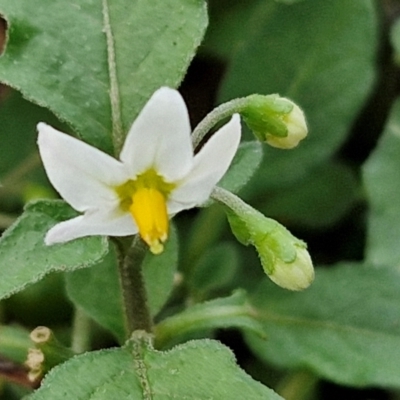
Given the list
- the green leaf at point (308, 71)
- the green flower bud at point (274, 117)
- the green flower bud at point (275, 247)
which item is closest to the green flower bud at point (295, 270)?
the green flower bud at point (275, 247)

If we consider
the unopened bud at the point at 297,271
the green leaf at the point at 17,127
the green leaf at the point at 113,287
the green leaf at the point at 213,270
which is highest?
the unopened bud at the point at 297,271

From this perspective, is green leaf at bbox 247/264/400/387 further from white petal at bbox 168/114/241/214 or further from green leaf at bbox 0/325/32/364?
white petal at bbox 168/114/241/214

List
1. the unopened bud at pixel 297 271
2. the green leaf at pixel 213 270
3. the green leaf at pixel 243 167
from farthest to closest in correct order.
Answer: the green leaf at pixel 213 270 → the green leaf at pixel 243 167 → the unopened bud at pixel 297 271

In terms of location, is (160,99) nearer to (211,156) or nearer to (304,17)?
(211,156)

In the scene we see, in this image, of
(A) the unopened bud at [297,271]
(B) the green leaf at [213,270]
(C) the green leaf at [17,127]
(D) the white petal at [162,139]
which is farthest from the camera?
(C) the green leaf at [17,127]

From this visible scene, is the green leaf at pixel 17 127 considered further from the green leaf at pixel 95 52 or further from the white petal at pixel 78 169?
the white petal at pixel 78 169

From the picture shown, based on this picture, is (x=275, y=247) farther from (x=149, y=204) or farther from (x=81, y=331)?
(x=81, y=331)

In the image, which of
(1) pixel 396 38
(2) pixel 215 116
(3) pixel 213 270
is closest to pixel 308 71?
(1) pixel 396 38
